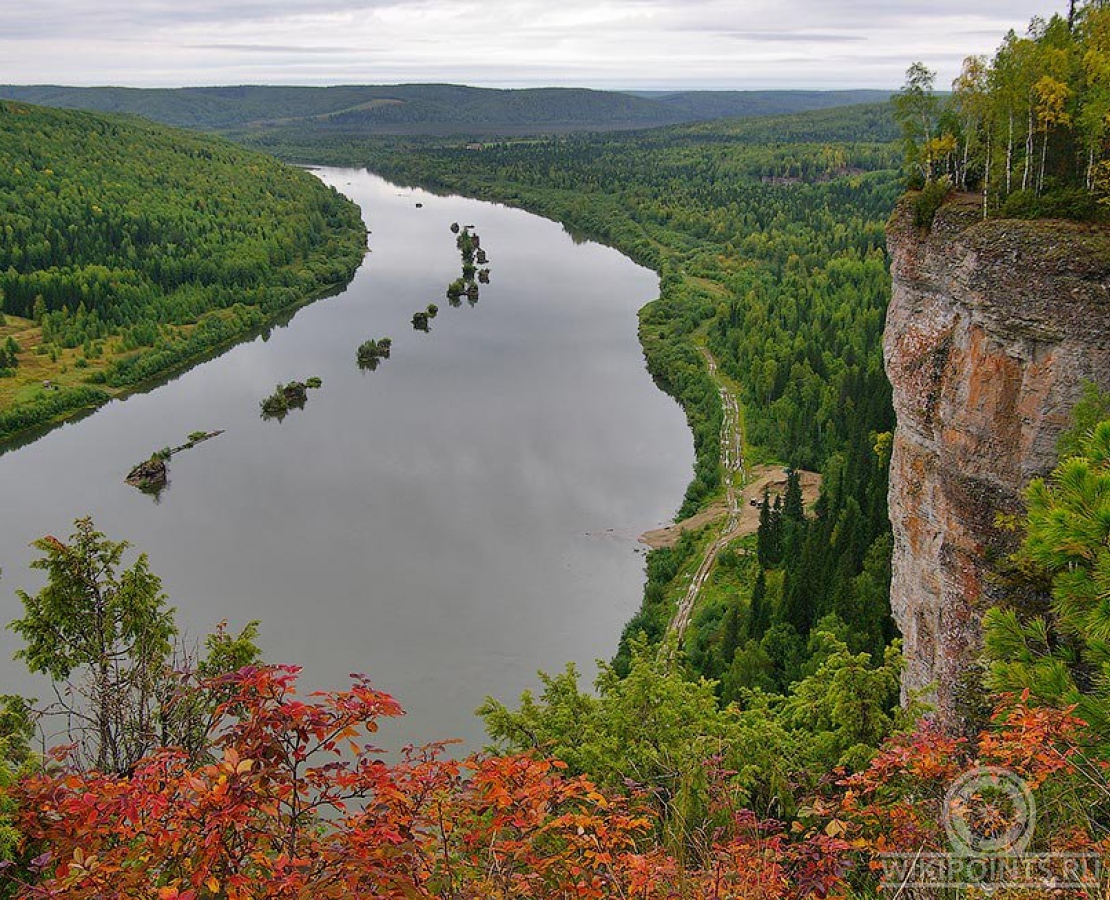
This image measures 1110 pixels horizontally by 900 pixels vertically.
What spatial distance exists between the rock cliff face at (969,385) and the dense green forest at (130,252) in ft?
131

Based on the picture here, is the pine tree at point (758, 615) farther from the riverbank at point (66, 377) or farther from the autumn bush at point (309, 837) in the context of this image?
the riverbank at point (66, 377)

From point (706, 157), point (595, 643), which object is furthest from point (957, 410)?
point (706, 157)

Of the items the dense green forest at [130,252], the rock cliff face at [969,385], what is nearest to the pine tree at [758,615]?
the rock cliff face at [969,385]

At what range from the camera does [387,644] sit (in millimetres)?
23359

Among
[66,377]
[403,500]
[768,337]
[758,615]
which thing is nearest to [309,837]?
[758,615]

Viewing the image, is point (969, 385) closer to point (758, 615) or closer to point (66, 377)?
point (758, 615)

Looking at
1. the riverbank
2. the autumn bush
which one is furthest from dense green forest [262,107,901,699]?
the riverbank

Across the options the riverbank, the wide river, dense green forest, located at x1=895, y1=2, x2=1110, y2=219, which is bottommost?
the wide river

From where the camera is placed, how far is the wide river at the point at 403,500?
2367 cm

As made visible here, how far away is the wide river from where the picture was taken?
23672mm

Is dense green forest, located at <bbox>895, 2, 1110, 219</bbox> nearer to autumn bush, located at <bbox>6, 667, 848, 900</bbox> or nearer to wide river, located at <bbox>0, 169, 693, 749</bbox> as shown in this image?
autumn bush, located at <bbox>6, 667, 848, 900</bbox>

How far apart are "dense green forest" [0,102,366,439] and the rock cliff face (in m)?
40.1

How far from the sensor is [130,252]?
62.0 meters

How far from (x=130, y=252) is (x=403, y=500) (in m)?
42.2
